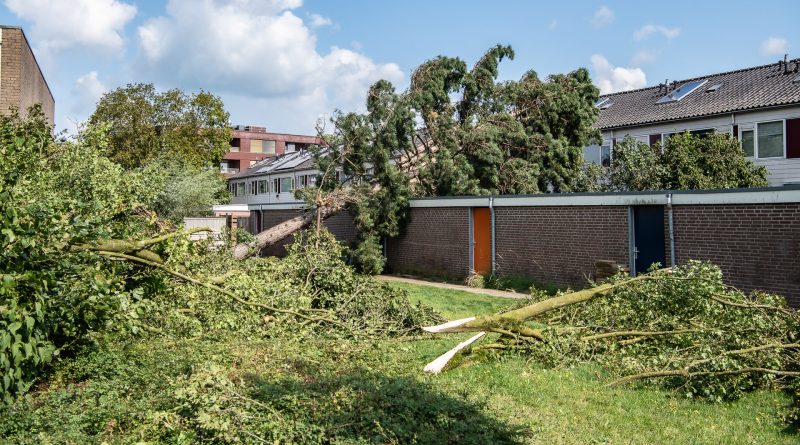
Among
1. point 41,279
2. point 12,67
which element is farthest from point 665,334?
point 12,67

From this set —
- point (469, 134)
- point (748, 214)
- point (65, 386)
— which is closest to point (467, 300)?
point (748, 214)

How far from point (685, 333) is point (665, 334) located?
0.75 ft

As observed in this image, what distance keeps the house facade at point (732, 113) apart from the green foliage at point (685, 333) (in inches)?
719

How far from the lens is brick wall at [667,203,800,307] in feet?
40.6

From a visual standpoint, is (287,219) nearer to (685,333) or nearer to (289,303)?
(289,303)

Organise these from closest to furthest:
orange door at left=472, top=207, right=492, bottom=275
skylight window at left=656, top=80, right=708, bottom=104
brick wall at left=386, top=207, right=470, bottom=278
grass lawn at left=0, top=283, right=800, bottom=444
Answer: grass lawn at left=0, top=283, right=800, bottom=444, orange door at left=472, top=207, right=492, bottom=275, brick wall at left=386, top=207, right=470, bottom=278, skylight window at left=656, top=80, right=708, bottom=104

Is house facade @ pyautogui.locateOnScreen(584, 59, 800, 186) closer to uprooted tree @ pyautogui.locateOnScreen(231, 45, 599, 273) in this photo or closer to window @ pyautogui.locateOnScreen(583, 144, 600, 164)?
window @ pyautogui.locateOnScreen(583, 144, 600, 164)

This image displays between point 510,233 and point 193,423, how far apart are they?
539 inches

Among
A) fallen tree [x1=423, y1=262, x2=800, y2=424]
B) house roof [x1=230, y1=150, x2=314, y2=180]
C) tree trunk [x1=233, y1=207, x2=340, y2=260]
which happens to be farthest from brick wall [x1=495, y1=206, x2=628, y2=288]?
house roof [x1=230, y1=150, x2=314, y2=180]

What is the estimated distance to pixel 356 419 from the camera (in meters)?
5.34

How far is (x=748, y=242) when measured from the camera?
1300cm

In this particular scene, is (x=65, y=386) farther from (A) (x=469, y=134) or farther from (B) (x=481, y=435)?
(A) (x=469, y=134)

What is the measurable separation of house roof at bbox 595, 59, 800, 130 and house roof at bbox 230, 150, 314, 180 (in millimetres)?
18415

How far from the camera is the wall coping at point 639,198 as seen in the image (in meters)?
12.6
